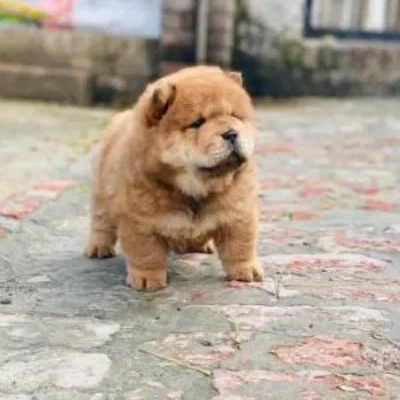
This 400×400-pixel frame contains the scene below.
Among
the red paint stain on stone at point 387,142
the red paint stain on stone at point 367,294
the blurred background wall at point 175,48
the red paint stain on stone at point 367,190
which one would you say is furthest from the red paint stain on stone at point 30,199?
the blurred background wall at point 175,48

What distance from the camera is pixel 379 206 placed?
5.47m

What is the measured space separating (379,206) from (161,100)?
7.45 feet

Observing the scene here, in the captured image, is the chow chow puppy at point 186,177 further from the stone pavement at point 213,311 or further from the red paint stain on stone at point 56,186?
the red paint stain on stone at point 56,186

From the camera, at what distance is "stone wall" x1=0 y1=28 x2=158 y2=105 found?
11.0 m

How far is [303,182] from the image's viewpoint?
20.6 feet

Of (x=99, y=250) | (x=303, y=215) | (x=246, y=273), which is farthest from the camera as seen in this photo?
(x=303, y=215)

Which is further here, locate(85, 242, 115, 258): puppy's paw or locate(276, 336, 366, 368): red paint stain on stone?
locate(85, 242, 115, 258): puppy's paw

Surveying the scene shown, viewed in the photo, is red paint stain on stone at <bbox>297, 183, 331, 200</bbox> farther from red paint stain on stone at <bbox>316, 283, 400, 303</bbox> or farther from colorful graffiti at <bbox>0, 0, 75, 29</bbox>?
colorful graffiti at <bbox>0, 0, 75, 29</bbox>

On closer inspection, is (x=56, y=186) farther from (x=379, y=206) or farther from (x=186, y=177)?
(x=186, y=177)

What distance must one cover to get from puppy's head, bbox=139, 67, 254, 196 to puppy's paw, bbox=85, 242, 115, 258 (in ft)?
2.53

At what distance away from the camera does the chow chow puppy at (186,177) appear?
3.46m

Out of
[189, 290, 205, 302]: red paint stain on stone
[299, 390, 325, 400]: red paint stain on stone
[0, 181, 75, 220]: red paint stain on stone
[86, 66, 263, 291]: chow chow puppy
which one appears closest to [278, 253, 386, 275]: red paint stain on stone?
[86, 66, 263, 291]: chow chow puppy

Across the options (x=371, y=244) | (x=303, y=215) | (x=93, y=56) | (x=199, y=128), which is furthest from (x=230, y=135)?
(x=93, y=56)

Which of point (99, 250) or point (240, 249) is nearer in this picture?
point (240, 249)
